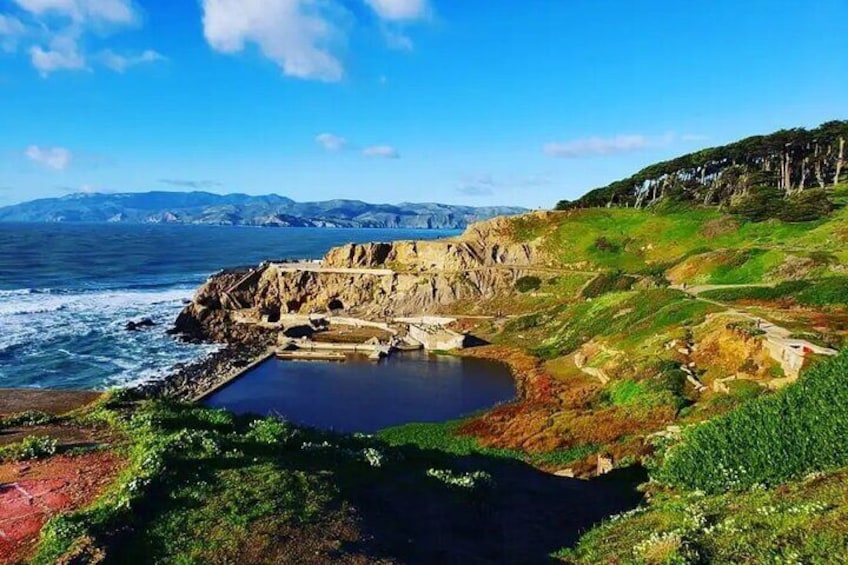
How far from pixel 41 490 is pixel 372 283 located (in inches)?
2845

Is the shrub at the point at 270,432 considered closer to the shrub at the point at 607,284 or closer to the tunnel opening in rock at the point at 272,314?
the shrub at the point at 607,284

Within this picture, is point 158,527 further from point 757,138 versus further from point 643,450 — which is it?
point 757,138

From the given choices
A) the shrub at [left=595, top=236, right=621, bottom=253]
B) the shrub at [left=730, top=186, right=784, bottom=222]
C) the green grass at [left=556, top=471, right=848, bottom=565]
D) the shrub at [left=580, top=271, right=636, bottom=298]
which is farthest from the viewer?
the shrub at [left=595, top=236, right=621, bottom=253]

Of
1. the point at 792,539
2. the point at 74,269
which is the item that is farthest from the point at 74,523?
the point at 74,269

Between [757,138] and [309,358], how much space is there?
85671mm

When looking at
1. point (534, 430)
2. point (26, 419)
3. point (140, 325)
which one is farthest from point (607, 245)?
point (26, 419)

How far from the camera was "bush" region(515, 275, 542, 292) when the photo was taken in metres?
78.9

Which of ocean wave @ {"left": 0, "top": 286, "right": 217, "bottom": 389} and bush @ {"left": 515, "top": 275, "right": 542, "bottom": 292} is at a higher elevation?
bush @ {"left": 515, "top": 275, "right": 542, "bottom": 292}

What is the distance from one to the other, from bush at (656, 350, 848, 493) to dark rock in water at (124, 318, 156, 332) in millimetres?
75373

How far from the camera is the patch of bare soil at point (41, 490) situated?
12.7m

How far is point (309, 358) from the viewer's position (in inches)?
2539

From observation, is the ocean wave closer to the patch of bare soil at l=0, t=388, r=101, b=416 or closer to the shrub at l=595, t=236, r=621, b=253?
the patch of bare soil at l=0, t=388, r=101, b=416

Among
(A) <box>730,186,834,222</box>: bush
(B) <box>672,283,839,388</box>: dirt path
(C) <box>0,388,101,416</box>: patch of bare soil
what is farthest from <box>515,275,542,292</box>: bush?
(C) <box>0,388,101,416</box>: patch of bare soil

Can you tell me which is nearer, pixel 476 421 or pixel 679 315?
pixel 476 421
